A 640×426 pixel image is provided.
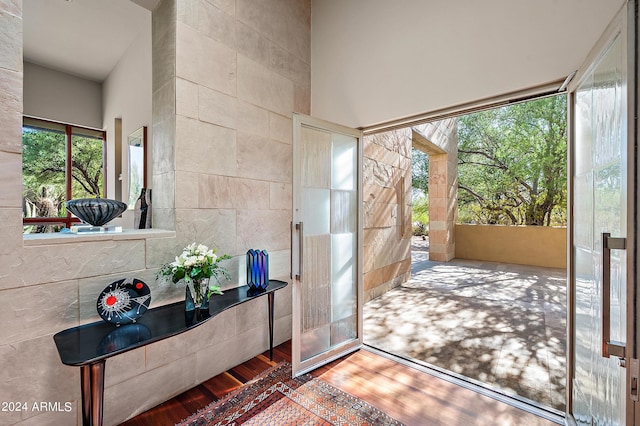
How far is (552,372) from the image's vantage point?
7.59ft

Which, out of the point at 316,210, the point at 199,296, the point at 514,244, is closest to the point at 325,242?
the point at 316,210

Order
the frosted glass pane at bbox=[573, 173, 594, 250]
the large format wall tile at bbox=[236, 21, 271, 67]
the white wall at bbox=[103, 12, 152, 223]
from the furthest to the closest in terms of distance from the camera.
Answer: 1. the white wall at bbox=[103, 12, 152, 223]
2. the large format wall tile at bbox=[236, 21, 271, 67]
3. the frosted glass pane at bbox=[573, 173, 594, 250]

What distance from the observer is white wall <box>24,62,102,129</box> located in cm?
386

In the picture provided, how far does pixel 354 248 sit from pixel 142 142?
2.50 m

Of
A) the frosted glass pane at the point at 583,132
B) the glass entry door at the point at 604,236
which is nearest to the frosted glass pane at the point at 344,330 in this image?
the glass entry door at the point at 604,236

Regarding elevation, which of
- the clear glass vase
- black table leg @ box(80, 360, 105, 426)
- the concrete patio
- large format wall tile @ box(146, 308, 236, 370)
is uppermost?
the clear glass vase

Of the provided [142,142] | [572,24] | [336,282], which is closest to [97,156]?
[142,142]

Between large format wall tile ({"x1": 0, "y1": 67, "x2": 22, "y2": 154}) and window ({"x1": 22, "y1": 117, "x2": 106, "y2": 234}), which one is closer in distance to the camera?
large format wall tile ({"x1": 0, "y1": 67, "x2": 22, "y2": 154})

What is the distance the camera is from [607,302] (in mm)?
1071

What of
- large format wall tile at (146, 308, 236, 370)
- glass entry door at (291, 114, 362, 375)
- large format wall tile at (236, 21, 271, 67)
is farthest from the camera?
large format wall tile at (236, 21, 271, 67)

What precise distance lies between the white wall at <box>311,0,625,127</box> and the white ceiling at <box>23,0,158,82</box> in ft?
5.28

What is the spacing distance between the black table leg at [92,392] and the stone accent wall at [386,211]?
10.5 feet

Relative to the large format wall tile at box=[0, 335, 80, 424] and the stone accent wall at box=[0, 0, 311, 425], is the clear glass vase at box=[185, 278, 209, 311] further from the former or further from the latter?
the large format wall tile at box=[0, 335, 80, 424]

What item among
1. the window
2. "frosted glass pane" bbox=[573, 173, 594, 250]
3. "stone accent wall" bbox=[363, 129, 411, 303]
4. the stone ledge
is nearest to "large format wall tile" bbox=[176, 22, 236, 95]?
the stone ledge
